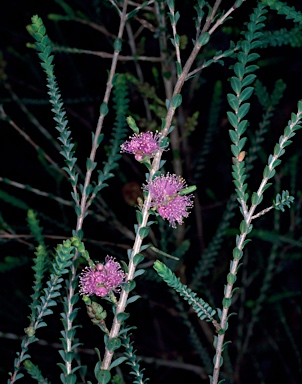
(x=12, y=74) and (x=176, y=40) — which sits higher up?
(x=12, y=74)

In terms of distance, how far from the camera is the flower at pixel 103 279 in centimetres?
53

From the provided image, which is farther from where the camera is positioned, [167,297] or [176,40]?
[167,297]

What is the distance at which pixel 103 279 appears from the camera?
54 centimetres

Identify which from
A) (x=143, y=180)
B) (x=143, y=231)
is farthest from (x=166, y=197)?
(x=143, y=180)

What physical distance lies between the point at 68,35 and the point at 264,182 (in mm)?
1148

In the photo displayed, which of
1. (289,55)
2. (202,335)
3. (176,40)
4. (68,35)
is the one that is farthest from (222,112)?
(176,40)

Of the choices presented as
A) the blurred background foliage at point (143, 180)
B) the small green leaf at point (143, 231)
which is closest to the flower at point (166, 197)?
the small green leaf at point (143, 231)

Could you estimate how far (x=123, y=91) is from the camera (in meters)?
0.85

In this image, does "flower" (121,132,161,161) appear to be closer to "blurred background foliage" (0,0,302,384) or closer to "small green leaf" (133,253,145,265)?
"small green leaf" (133,253,145,265)

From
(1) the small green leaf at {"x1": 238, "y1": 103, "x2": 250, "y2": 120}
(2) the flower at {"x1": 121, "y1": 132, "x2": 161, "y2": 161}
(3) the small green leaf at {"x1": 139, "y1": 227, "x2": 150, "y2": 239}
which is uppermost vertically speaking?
(1) the small green leaf at {"x1": 238, "y1": 103, "x2": 250, "y2": 120}

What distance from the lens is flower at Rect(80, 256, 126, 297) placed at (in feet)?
1.74

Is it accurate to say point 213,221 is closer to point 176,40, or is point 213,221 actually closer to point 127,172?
point 127,172

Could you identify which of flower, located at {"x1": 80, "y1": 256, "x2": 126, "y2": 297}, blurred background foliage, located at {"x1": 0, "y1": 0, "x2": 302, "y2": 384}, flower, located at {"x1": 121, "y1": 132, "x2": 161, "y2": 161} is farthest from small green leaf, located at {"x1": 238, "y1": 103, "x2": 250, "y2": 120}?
blurred background foliage, located at {"x1": 0, "y1": 0, "x2": 302, "y2": 384}

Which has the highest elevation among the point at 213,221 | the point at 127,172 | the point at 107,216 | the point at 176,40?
the point at 127,172
